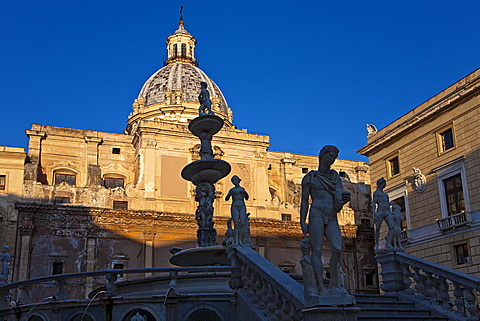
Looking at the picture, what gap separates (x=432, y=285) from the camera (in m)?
11.3

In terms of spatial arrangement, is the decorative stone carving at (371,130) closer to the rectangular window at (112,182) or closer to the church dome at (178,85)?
the rectangular window at (112,182)

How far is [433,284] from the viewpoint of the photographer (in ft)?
37.0

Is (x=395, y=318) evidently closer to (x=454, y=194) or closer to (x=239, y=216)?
(x=239, y=216)

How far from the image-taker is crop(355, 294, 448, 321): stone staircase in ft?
32.0

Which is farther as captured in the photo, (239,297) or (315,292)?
(239,297)

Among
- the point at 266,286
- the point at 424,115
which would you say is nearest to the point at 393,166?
the point at 424,115

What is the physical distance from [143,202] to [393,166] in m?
15.4

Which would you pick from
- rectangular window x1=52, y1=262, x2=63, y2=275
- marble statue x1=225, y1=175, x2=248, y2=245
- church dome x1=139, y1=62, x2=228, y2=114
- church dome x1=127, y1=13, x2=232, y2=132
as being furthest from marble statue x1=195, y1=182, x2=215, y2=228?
church dome x1=139, y1=62, x2=228, y2=114

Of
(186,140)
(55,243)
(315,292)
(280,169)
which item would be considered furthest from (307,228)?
(280,169)

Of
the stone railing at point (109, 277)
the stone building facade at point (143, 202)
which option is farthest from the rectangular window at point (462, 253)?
the stone railing at point (109, 277)

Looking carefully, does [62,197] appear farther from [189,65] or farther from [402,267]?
[402,267]

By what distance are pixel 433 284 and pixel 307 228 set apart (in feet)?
13.8

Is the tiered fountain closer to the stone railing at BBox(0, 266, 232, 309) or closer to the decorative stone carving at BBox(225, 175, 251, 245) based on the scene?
the decorative stone carving at BBox(225, 175, 251, 245)

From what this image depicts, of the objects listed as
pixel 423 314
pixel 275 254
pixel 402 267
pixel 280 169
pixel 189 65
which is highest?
pixel 189 65
